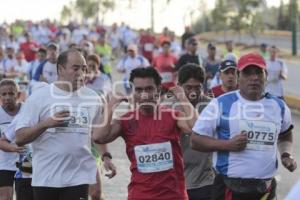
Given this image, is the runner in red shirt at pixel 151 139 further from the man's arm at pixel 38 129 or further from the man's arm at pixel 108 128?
the man's arm at pixel 38 129

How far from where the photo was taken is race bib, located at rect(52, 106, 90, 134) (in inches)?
241

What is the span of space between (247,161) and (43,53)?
10761mm

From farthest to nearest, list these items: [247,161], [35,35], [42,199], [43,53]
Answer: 1. [35,35]
2. [43,53]
3. [42,199]
4. [247,161]

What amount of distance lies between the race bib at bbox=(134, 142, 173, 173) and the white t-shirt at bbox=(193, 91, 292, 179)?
30 cm

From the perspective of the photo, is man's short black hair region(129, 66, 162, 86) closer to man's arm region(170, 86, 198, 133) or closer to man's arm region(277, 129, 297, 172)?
man's arm region(170, 86, 198, 133)

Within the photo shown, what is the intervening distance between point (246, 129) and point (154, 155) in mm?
697

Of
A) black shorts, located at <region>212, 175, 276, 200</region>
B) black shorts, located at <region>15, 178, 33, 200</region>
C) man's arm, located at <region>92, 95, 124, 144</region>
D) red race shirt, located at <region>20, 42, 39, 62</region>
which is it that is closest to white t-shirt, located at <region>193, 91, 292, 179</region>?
black shorts, located at <region>212, 175, 276, 200</region>

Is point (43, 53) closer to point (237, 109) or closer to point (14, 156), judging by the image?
point (14, 156)

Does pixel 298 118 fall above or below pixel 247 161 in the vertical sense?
below

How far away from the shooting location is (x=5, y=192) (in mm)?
7586

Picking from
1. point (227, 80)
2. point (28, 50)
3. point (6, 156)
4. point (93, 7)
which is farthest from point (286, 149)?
point (93, 7)

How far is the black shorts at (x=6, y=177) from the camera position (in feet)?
24.7

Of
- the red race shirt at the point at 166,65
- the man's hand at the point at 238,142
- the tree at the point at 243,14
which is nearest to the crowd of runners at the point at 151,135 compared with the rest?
the man's hand at the point at 238,142

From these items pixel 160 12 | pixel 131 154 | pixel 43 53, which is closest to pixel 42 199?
pixel 131 154
